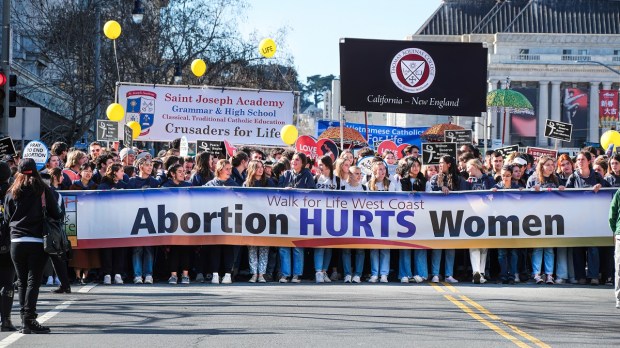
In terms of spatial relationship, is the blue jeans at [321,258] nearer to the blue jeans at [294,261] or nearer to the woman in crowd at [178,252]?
the blue jeans at [294,261]

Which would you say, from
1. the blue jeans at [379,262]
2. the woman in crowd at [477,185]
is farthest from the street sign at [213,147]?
the woman in crowd at [477,185]

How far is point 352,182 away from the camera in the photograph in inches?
739

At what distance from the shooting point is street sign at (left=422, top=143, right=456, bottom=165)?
21.5 metres

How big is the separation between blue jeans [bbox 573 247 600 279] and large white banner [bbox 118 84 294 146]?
9216 millimetres

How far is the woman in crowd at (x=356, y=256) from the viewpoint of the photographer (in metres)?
18.3

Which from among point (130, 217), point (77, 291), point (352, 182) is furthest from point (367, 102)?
point (77, 291)

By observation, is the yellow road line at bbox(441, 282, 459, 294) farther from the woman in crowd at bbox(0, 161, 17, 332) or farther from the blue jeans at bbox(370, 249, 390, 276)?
the woman in crowd at bbox(0, 161, 17, 332)

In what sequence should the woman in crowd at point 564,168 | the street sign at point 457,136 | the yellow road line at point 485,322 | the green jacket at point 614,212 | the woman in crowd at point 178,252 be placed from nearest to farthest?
the yellow road line at point 485,322 → the green jacket at point 614,212 → the woman in crowd at point 178,252 → the woman in crowd at point 564,168 → the street sign at point 457,136

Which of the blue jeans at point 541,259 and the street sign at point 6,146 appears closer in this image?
the blue jeans at point 541,259

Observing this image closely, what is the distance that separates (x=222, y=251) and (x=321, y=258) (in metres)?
1.39

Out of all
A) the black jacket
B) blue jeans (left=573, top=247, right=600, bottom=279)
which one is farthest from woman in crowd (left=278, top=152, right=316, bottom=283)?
the black jacket

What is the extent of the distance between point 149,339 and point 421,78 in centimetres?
1083

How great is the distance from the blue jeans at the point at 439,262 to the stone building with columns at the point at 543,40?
103m

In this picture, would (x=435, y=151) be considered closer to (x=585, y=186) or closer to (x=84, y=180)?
(x=585, y=186)
